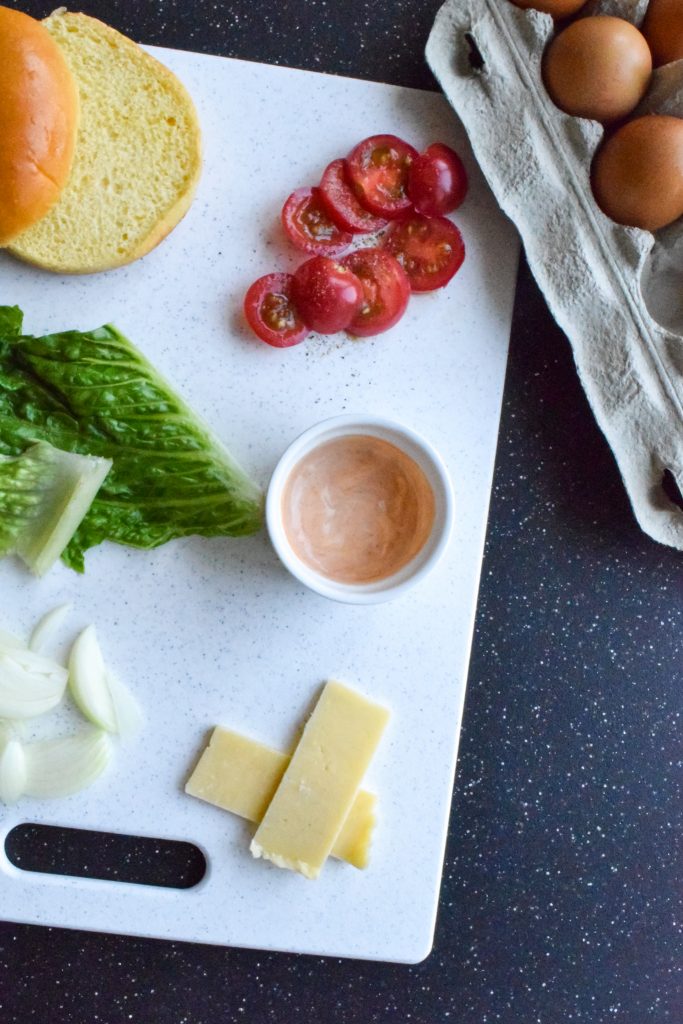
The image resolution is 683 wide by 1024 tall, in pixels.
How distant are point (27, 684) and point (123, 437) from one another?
0.39 metres

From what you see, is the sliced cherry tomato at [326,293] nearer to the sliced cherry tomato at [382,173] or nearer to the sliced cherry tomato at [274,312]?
the sliced cherry tomato at [274,312]

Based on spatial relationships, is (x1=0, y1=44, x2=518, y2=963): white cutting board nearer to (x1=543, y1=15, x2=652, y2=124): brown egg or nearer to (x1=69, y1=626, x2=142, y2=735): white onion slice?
(x1=69, y1=626, x2=142, y2=735): white onion slice

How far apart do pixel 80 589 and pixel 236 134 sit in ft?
2.48

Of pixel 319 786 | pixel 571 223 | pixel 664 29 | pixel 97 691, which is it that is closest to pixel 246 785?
pixel 319 786

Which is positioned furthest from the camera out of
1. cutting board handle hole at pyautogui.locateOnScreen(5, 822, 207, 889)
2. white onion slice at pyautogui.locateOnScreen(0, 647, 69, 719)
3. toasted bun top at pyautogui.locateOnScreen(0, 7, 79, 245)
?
cutting board handle hole at pyautogui.locateOnScreen(5, 822, 207, 889)

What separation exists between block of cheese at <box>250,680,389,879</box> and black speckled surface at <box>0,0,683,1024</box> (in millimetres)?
219

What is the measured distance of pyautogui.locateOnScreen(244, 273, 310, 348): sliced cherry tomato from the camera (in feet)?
4.41

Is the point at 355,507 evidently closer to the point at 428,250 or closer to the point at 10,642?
the point at 428,250

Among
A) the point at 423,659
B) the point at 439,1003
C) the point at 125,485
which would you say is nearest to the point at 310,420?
the point at 125,485

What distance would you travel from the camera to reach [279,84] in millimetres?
1404

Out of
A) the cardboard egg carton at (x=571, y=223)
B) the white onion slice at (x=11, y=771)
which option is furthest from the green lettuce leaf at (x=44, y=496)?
the cardboard egg carton at (x=571, y=223)

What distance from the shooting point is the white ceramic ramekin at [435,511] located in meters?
1.25

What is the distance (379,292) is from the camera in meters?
1.34

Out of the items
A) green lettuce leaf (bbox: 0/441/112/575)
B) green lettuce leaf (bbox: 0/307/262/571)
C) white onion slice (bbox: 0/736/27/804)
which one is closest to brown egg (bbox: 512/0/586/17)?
green lettuce leaf (bbox: 0/307/262/571)
